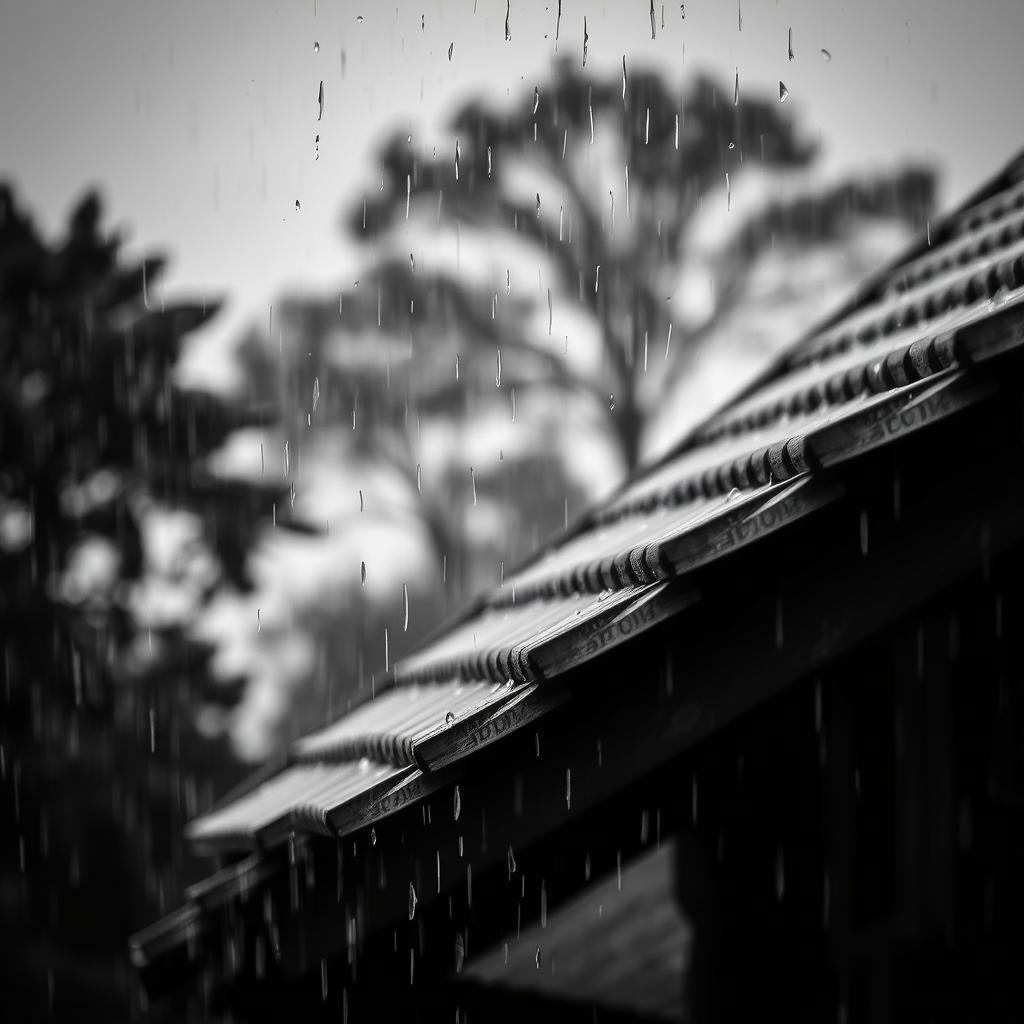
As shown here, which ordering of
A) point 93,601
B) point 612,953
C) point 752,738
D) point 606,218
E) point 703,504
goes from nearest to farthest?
point 703,504 → point 752,738 → point 612,953 → point 93,601 → point 606,218

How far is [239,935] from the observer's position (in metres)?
3.16

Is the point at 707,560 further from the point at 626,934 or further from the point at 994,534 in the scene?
the point at 626,934

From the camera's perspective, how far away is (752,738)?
11.7 ft

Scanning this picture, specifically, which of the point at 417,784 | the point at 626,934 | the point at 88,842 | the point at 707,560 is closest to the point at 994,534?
the point at 707,560

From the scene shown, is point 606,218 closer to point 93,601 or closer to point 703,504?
point 93,601

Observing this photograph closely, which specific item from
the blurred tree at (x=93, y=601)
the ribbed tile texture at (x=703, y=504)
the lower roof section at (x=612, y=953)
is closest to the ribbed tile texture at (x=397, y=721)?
the ribbed tile texture at (x=703, y=504)

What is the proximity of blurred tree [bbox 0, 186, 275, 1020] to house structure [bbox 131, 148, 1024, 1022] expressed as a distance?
6472 millimetres

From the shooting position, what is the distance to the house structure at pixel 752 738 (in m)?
2.24

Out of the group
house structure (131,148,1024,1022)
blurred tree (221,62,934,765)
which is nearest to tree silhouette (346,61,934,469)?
blurred tree (221,62,934,765)

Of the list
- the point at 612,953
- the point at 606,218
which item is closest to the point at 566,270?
the point at 606,218

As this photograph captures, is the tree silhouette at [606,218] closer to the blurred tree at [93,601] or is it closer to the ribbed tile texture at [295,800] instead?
the blurred tree at [93,601]

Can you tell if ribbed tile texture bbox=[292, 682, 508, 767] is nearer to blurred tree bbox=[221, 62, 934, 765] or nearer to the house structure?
the house structure

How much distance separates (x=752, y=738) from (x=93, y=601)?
28.6 ft

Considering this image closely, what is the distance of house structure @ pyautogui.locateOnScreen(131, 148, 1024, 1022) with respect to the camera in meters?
2.24
